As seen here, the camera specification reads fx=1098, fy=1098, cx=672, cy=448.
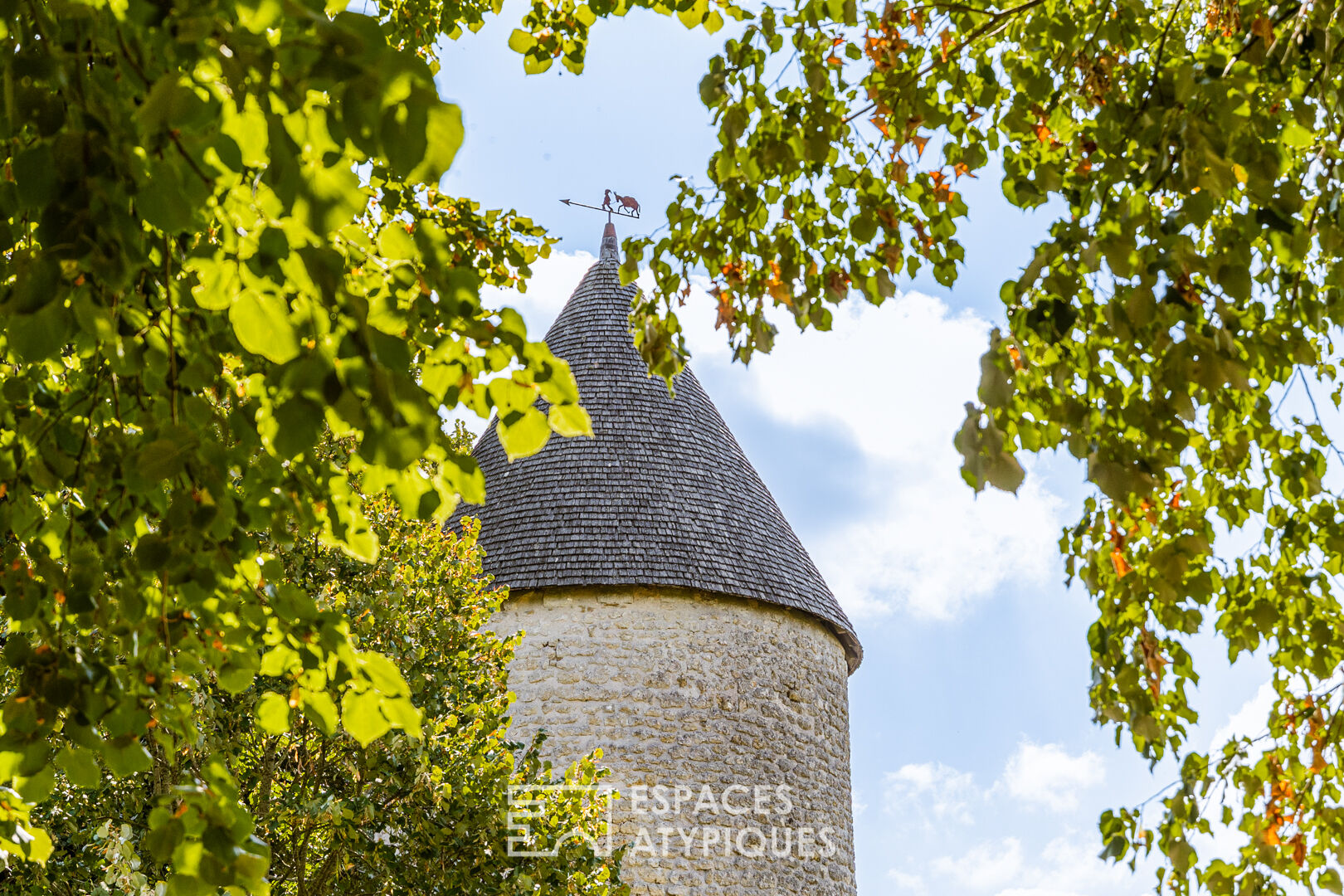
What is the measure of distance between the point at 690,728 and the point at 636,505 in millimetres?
2577

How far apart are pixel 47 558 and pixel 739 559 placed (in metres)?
10.5

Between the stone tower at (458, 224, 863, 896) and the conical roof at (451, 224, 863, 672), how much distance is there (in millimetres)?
25

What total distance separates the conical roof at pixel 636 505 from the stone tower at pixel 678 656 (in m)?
0.03

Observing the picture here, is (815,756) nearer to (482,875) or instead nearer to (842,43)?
(482,875)

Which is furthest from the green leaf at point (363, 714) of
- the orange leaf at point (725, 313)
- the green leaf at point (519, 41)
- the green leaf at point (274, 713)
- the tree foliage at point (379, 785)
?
the tree foliage at point (379, 785)

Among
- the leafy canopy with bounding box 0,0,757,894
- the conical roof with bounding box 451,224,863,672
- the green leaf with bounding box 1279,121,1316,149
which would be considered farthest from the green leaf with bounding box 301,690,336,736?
the conical roof with bounding box 451,224,863,672

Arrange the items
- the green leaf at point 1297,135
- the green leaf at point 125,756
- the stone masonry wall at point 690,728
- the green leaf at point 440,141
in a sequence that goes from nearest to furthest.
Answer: the green leaf at point 440,141 → the green leaf at point 125,756 → the green leaf at point 1297,135 → the stone masonry wall at point 690,728

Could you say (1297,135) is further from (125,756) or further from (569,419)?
(125,756)

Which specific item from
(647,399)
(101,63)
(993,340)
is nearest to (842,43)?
(993,340)

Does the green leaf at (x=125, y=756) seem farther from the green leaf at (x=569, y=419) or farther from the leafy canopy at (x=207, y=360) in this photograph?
the green leaf at (x=569, y=419)

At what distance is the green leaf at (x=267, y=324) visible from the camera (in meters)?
1.47

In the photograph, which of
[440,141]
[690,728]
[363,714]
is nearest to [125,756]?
[363,714]

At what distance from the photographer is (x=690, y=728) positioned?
37.6 ft

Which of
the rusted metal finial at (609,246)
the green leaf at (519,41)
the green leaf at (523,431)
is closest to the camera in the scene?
the green leaf at (523,431)
